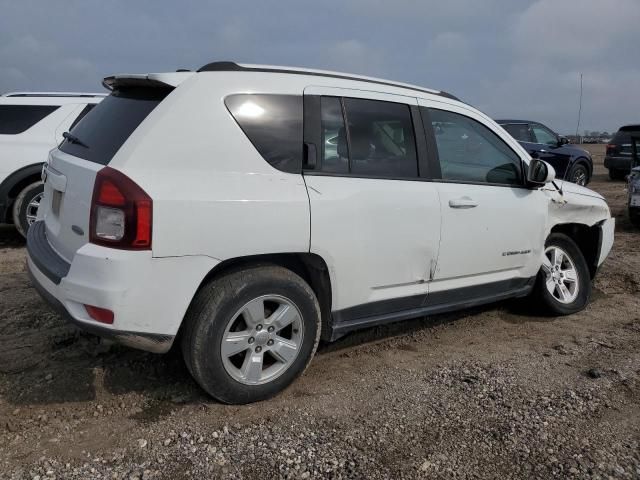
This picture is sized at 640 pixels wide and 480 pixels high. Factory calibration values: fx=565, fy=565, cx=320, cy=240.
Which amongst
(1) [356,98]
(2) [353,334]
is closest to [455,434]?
(2) [353,334]

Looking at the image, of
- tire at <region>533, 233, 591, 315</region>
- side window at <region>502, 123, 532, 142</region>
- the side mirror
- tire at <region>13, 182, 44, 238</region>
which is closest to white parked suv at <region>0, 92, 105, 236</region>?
tire at <region>13, 182, 44, 238</region>

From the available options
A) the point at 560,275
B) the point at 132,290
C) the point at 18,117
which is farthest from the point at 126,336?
the point at 18,117

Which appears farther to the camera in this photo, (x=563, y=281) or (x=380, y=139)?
(x=563, y=281)

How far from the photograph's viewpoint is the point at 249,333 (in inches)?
121

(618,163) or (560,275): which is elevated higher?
(618,163)

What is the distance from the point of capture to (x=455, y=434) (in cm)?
294

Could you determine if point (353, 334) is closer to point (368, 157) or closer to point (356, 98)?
point (368, 157)

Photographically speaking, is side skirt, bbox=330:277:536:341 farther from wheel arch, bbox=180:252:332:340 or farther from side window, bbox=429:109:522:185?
side window, bbox=429:109:522:185

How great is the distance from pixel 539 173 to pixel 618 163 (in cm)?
1343

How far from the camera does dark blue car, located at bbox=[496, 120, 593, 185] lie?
42.8 ft

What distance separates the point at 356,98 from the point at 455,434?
2.02m

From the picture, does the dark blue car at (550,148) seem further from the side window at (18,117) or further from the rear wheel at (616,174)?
the side window at (18,117)

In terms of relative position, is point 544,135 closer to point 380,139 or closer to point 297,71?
point 380,139

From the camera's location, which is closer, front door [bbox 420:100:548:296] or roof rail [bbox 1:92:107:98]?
front door [bbox 420:100:548:296]
